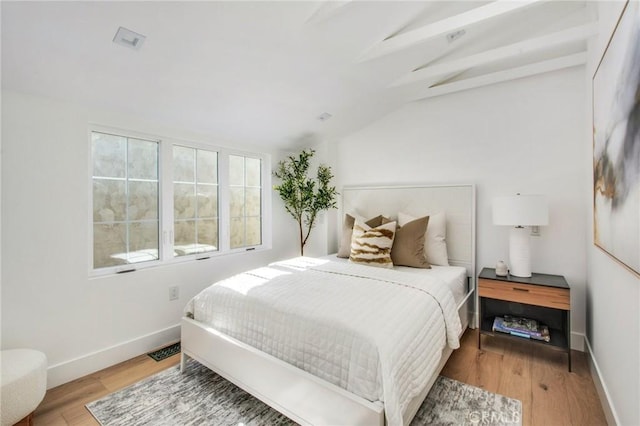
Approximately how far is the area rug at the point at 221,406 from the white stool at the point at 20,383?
0.35 metres

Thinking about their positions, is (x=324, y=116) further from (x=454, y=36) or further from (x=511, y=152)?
(x=511, y=152)

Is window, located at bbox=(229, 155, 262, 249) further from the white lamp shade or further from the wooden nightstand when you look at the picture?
the white lamp shade

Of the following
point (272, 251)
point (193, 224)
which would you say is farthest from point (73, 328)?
point (272, 251)

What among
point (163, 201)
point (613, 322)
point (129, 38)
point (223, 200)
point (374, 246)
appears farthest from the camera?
point (223, 200)

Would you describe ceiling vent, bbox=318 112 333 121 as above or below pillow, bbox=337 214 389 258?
above

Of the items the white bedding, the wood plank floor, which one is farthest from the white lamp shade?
the wood plank floor

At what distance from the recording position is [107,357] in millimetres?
2396

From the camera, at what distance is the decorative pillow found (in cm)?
293

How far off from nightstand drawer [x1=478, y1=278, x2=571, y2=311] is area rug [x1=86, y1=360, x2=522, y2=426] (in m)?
0.84

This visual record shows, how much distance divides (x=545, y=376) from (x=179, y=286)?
3.17 meters

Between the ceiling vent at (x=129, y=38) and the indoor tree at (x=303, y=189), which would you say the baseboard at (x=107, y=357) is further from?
the ceiling vent at (x=129, y=38)

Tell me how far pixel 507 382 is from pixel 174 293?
2.88m

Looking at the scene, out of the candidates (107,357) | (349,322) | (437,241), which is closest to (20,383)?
(107,357)

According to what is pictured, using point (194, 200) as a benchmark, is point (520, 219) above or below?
below
